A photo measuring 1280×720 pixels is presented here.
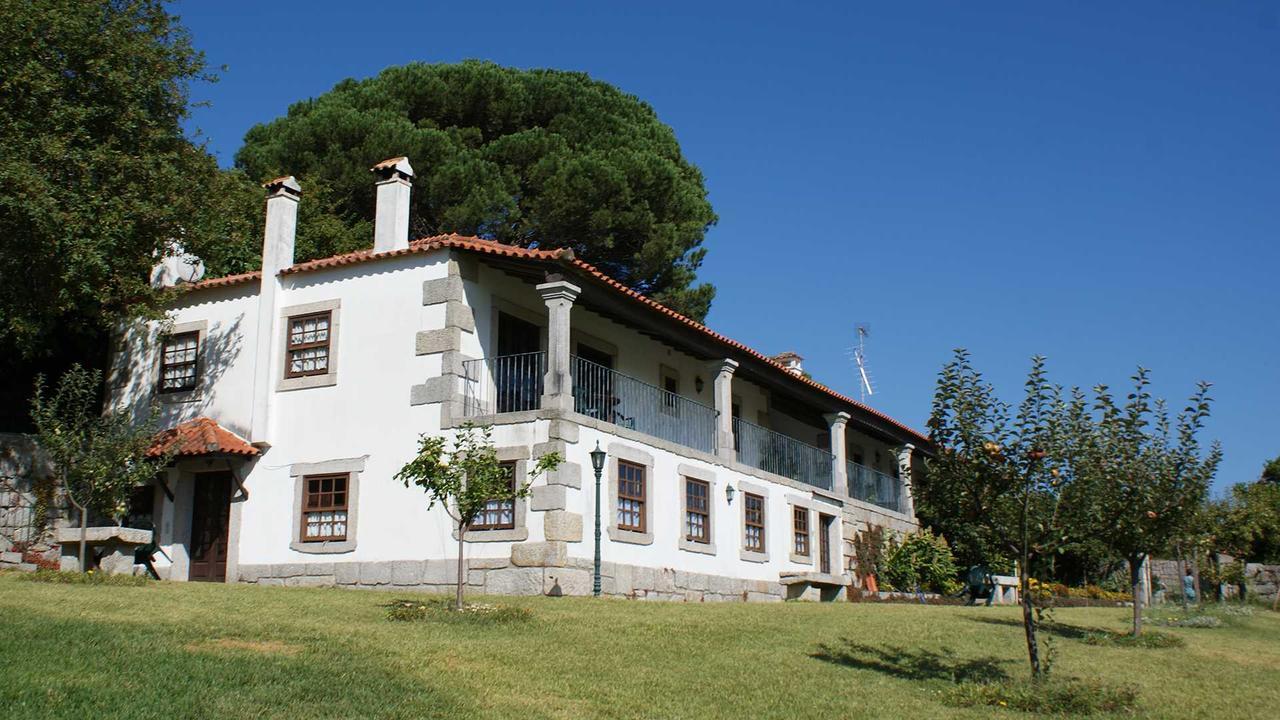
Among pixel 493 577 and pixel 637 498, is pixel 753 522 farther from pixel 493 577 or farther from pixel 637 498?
pixel 493 577

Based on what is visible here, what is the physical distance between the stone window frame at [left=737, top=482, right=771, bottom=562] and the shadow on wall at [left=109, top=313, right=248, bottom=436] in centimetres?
876

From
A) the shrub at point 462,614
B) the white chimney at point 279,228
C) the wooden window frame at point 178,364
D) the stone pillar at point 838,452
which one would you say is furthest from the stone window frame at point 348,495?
the stone pillar at point 838,452

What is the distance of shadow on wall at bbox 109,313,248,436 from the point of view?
20.5m

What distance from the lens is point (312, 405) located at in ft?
63.2

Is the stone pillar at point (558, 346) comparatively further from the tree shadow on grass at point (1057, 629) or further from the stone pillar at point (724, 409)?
the tree shadow on grass at point (1057, 629)

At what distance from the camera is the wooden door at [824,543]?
25.2m

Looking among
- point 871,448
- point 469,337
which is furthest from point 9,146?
point 871,448

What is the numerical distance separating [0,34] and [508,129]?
47.6 ft

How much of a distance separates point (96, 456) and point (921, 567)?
17.4 meters

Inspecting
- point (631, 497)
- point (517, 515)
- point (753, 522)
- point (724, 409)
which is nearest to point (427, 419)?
point (517, 515)

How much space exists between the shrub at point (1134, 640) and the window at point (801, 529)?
30.0 feet

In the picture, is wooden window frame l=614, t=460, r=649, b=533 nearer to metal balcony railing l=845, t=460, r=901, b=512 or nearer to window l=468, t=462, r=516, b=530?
window l=468, t=462, r=516, b=530

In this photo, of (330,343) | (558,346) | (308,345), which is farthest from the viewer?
(308,345)

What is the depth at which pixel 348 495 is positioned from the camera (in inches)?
725
